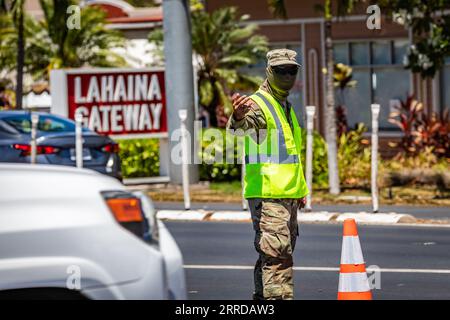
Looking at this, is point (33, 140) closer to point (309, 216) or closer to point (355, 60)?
point (309, 216)

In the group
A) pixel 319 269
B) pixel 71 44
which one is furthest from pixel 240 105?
pixel 71 44

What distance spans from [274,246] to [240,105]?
1.07 meters

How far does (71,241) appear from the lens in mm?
5758

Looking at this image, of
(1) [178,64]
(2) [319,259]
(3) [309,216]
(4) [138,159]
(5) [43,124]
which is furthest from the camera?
(4) [138,159]

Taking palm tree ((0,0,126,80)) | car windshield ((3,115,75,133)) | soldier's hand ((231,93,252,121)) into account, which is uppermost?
palm tree ((0,0,126,80))

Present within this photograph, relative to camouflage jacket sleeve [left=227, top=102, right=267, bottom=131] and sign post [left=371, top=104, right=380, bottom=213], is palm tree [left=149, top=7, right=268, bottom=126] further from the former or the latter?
camouflage jacket sleeve [left=227, top=102, right=267, bottom=131]

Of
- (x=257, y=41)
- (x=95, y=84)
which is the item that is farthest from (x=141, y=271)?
(x=257, y=41)

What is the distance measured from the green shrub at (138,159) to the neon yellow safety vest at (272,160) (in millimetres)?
15654

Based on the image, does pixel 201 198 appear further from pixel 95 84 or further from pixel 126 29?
pixel 126 29

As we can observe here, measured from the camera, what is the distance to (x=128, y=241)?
591cm

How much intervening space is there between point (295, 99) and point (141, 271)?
25416 millimetres

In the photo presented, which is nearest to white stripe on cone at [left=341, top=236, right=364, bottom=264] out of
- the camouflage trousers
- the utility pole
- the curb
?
the camouflage trousers

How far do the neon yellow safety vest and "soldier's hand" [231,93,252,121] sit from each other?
178 millimetres

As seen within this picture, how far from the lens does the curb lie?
55.9 ft
